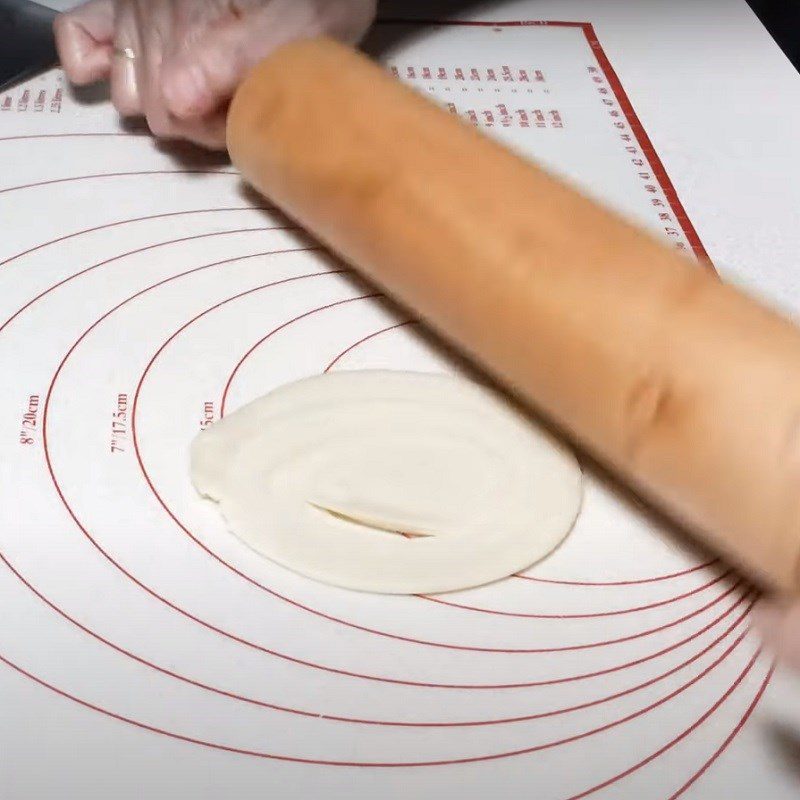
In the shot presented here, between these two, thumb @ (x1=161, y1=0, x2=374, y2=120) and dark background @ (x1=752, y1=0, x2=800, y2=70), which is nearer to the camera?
thumb @ (x1=161, y1=0, x2=374, y2=120)

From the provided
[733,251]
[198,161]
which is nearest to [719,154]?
[733,251]

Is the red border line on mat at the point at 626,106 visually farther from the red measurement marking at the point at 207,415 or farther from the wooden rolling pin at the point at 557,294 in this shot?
the red measurement marking at the point at 207,415

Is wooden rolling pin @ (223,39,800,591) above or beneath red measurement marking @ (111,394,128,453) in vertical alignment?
above

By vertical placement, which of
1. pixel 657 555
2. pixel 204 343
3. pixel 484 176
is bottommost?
pixel 657 555

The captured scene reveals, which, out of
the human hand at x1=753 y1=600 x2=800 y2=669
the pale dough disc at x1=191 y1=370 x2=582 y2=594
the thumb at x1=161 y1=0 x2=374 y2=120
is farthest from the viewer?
the thumb at x1=161 y1=0 x2=374 y2=120

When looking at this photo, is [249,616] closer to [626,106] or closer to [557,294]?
[557,294]

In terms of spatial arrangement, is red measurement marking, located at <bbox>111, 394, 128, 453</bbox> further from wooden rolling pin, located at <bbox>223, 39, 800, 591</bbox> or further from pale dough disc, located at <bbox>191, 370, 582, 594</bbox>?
wooden rolling pin, located at <bbox>223, 39, 800, 591</bbox>

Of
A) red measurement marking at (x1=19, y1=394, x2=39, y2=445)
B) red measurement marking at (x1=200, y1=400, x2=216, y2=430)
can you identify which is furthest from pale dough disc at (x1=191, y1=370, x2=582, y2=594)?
red measurement marking at (x1=19, y1=394, x2=39, y2=445)

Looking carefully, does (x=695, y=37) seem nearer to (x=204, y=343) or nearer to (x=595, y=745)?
(x=204, y=343)
